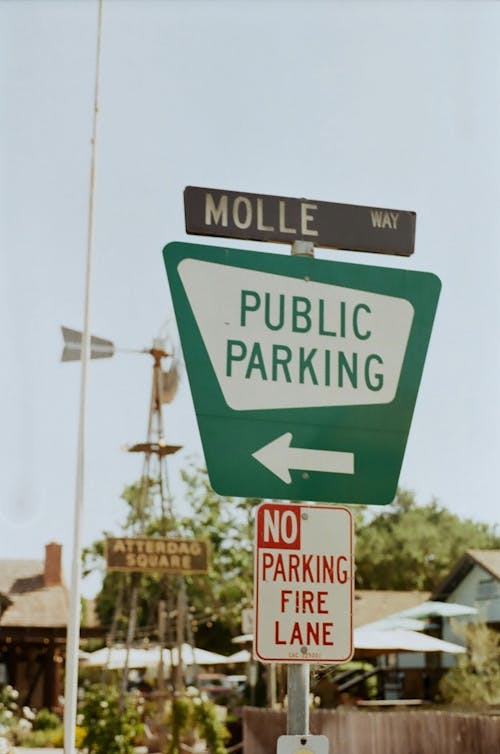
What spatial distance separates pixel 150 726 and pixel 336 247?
79.3 feet

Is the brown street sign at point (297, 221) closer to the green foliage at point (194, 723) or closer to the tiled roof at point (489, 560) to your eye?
the green foliage at point (194, 723)

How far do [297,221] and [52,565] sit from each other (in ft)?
121

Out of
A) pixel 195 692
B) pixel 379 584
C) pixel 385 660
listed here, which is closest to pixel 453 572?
pixel 385 660

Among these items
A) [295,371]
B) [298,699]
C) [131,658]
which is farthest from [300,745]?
[131,658]

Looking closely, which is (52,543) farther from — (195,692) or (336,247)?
(336,247)

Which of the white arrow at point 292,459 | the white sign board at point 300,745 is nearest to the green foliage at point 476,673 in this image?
the white arrow at point 292,459

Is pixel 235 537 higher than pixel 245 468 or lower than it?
higher

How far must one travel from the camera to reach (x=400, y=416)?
2.77m

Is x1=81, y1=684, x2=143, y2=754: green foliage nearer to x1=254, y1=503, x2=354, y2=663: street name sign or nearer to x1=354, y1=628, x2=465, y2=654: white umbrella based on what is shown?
x1=354, y1=628, x2=465, y2=654: white umbrella

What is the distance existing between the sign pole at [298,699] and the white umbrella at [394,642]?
19931 millimetres

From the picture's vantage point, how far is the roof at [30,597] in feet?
112

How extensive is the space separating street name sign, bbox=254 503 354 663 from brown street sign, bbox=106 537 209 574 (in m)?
16.8

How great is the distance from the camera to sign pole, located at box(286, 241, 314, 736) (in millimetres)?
2375

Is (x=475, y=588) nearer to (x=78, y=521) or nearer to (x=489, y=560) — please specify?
(x=489, y=560)
